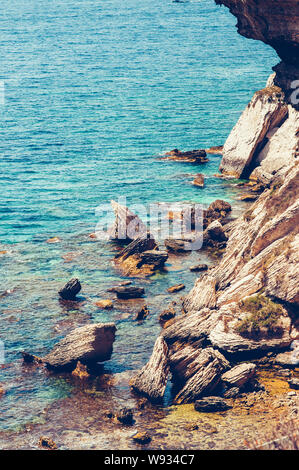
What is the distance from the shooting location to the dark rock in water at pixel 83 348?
37.9 m

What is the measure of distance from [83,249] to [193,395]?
25853mm

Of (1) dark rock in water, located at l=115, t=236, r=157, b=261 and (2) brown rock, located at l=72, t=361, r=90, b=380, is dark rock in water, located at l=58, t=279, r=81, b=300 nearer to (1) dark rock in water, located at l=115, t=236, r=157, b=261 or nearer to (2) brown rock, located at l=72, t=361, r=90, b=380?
(1) dark rock in water, located at l=115, t=236, r=157, b=261

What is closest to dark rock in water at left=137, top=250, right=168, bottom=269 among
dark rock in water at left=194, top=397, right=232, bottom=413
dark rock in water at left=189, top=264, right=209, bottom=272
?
dark rock in water at left=189, top=264, right=209, bottom=272

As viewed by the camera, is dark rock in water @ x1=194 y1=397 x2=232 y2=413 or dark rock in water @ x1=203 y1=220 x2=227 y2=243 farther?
dark rock in water @ x1=203 y1=220 x2=227 y2=243

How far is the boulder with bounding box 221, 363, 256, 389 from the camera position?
34656 mm

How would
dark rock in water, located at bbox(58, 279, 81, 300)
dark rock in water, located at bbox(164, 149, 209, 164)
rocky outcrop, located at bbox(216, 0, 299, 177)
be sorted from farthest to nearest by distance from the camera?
1. dark rock in water, located at bbox(164, 149, 209, 164)
2. rocky outcrop, located at bbox(216, 0, 299, 177)
3. dark rock in water, located at bbox(58, 279, 81, 300)

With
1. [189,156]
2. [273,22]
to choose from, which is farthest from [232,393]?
[189,156]

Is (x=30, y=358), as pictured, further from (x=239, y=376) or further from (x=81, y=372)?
(x=239, y=376)

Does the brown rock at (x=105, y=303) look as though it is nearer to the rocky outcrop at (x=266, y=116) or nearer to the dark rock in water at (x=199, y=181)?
the rocky outcrop at (x=266, y=116)

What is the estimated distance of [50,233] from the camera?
209ft

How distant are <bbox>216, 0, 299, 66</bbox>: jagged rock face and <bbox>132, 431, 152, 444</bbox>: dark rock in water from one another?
108 feet

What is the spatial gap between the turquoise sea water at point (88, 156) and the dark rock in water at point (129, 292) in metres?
1.03

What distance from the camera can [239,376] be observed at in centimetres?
3475

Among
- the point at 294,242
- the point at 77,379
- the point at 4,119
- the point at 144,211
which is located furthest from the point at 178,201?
the point at 4,119
